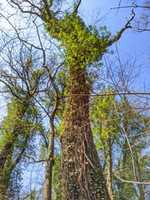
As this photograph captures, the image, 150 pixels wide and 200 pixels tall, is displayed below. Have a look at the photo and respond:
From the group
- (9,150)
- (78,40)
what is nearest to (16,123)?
(9,150)

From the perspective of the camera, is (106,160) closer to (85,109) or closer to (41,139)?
(41,139)

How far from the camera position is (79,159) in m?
9.30

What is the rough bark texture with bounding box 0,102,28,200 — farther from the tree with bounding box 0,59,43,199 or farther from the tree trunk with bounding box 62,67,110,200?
the tree trunk with bounding box 62,67,110,200

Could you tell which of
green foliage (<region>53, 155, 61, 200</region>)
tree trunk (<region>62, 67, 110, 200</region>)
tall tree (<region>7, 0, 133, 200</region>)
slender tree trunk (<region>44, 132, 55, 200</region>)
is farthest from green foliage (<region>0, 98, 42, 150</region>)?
tree trunk (<region>62, 67, 110, 200</region>)

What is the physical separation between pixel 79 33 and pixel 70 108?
223 cm

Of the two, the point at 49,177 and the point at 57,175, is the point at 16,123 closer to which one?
the point at 57,175

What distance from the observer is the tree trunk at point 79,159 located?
8.88 metres

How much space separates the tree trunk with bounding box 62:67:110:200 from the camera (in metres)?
8.88

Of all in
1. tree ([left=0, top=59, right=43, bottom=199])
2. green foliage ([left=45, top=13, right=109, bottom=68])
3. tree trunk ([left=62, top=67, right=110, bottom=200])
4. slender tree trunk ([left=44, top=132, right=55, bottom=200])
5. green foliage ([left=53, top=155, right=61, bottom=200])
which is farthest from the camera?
green foliage ([left=53, top=155, right=61, bottom=200])

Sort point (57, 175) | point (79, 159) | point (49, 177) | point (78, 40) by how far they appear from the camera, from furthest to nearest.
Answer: point (57, 175) < point (49, 177) < point (78, 40) < point (79, 159)

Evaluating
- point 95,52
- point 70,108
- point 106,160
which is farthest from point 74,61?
point 106,160

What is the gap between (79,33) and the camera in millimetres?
11250

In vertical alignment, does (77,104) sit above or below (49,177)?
above

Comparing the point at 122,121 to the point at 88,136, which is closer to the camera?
the point at 122,121
